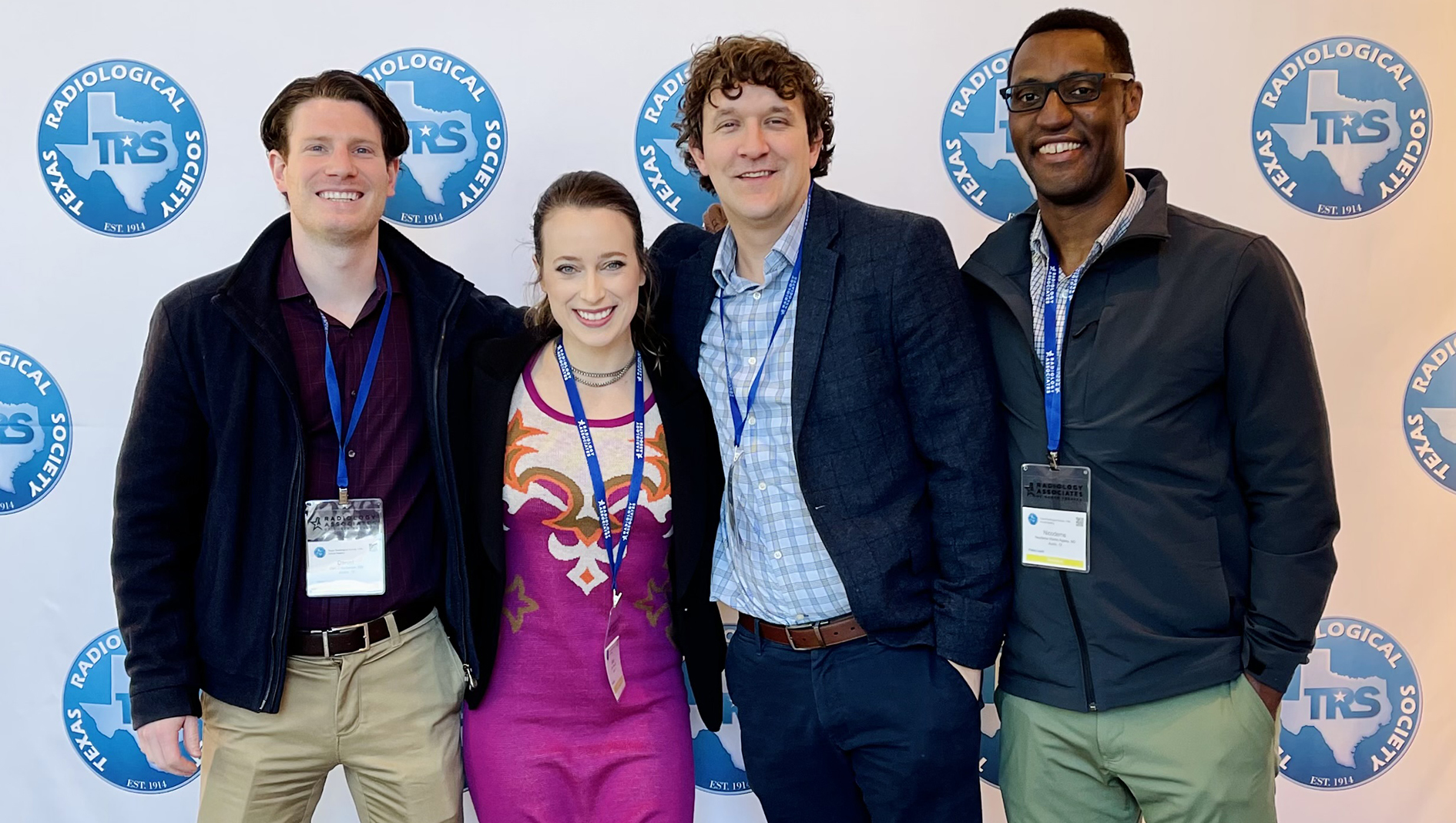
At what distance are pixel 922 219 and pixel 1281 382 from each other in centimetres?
66

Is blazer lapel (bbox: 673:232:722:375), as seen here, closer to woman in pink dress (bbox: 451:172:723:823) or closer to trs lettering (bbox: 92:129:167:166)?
woman in pink dress (bbox: 451:172:723:823)

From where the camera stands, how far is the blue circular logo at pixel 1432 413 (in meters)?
2.43

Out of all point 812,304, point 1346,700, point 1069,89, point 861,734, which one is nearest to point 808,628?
point 861,734

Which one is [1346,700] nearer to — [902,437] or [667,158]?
[902,437]

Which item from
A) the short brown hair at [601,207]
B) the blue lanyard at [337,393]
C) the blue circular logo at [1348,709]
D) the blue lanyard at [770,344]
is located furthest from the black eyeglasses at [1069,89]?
the blue circular logo at [1348,709]

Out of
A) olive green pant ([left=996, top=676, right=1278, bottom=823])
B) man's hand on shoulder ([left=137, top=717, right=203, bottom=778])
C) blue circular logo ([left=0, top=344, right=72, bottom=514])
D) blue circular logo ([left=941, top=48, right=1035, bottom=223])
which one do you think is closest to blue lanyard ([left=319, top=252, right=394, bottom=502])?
man's hand on shoulder ([left=137, top=717, right=203, bottom=778])

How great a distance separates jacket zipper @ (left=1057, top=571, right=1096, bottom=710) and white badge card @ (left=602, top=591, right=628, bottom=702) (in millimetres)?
821

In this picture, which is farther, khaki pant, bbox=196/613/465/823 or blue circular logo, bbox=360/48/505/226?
blue circular logo, bbox=360/48/505/226

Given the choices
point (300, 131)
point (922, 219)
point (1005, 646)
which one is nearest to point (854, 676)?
point (1005, 646)

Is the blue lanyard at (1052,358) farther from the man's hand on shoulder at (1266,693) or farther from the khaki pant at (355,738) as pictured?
the khaki pant at (355,738)

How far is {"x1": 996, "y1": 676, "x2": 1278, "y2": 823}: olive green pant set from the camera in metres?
1.59

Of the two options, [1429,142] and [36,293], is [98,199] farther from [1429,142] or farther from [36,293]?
[1429,142]

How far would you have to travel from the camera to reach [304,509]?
5.83ft

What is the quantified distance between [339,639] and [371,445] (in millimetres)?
380
